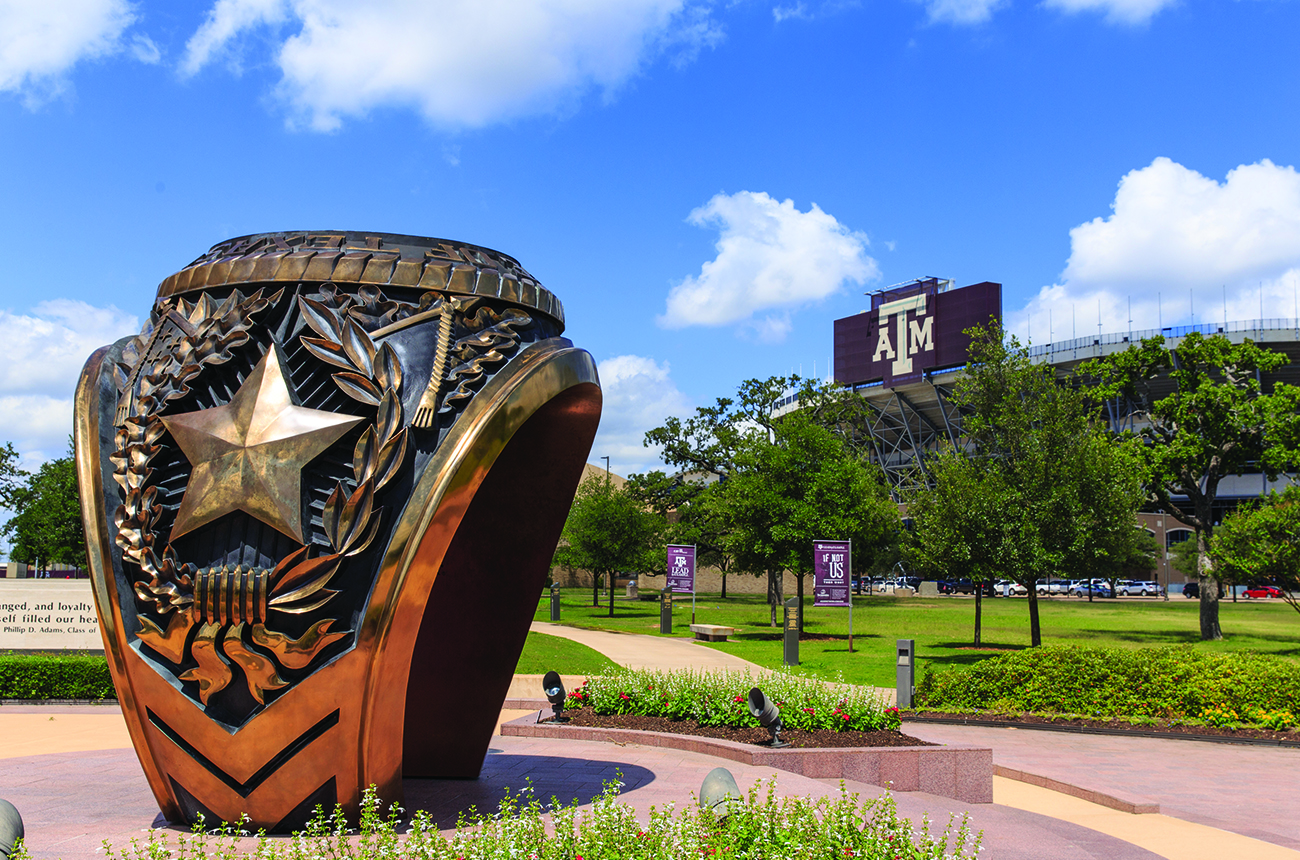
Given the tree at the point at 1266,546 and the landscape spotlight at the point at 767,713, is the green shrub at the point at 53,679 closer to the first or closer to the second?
the landscape spotlight at the point at 767,713

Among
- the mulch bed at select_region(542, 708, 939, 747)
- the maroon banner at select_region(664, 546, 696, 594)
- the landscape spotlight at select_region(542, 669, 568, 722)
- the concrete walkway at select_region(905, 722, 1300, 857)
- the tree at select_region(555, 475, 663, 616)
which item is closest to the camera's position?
the concrete walkway at select_region(905, 722, 1300, 857)

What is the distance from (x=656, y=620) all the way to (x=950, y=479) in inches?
630

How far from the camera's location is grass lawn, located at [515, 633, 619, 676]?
18.2 metres

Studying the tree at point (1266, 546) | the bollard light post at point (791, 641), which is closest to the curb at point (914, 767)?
the bollard light post at point (791, 641)

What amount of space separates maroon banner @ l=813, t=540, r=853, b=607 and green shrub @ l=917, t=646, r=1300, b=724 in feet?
25.5

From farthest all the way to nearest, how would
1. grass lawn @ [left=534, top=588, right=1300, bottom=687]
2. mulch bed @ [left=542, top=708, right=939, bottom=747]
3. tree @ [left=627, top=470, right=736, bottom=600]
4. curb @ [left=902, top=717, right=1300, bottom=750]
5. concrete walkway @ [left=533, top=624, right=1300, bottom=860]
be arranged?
1. tree @ [left=627, top=470, right=736, bottom=600]
2. grass lawn @ [left=534, top=588, right=1300, bottom=687]
3. curb @ [left=902, top=717, right=1300, bottom=750]
4. mulch bed @ [left=542, top=708, right=939, bottom=747]
5. concrete walkway @ [left=533, top=624, right=1300, bottom=860]

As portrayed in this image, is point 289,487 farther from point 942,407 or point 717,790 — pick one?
point 942,407

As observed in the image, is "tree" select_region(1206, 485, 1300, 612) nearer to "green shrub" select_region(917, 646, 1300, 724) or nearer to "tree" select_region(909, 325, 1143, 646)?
"tree" select_region(909, 325, 1143, 646)

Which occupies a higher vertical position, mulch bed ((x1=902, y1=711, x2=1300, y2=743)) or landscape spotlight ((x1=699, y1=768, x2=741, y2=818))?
landscape spotlight ((x1=699, y1=768, x2=741, y2=818))

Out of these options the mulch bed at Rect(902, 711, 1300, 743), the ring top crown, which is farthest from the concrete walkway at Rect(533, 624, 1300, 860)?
the ring top crown

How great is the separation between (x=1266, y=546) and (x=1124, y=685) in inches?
419

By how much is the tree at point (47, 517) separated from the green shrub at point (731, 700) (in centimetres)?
3758

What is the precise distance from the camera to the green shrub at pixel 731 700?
409 inches

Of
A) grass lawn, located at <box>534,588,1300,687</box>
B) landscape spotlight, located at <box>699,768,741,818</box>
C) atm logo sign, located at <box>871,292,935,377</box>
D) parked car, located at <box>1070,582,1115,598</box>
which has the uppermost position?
atm logo sign, located at <box>871,292,935,377</box>
